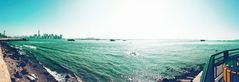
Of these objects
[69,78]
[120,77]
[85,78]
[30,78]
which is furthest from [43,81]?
[120,77]

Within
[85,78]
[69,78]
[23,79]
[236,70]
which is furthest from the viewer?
[85,78]

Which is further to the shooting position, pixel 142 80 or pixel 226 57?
pixel 142 80

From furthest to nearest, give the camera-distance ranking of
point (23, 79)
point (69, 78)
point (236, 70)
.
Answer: point (69, 78) → point (23, 79) → point (236, 70)

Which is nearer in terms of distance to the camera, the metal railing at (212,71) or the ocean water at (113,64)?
the metal railing at (212,71)

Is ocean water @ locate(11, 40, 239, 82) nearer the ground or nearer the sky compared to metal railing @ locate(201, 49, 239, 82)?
nearer the ground

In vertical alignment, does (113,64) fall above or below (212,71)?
below

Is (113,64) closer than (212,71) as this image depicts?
No

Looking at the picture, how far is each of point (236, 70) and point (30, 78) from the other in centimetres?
1648

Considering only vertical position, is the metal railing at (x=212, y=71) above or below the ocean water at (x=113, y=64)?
above

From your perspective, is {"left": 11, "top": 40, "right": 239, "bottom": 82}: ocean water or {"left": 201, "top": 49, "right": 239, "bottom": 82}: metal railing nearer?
{"left": 201, "top": 49, "right": 239, "bottom": 82}: metal railing

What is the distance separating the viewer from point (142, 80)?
2122 centimetres

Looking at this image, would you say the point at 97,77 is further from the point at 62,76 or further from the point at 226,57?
the point at 226,57

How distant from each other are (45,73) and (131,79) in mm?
8920

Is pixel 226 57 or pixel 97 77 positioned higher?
pixel 226 57
